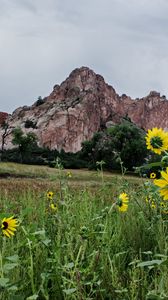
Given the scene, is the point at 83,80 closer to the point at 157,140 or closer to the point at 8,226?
the point at 157,140

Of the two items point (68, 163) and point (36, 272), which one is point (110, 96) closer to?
point (68, 163)

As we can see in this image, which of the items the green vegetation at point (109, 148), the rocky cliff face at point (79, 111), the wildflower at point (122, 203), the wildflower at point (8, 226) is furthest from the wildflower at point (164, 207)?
the rocky cliff face at point (79, 111)

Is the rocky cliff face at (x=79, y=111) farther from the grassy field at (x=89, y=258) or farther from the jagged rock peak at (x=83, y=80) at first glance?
the grassy field at (x=89, y=258)

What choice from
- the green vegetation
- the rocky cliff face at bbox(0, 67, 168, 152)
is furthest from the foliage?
the rocky cliff face at bbox(0, 67, 168, 152)

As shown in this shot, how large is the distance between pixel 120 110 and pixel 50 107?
77.8 ft

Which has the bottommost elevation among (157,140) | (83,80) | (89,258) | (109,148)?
(89,258)

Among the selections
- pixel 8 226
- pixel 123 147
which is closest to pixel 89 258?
pixel 8 226

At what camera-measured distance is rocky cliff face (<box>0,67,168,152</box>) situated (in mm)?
124750

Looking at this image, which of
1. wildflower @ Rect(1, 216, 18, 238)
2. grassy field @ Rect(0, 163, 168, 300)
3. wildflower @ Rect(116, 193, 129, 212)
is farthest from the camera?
wildflower @ Rect(116, 193, 129, 212)

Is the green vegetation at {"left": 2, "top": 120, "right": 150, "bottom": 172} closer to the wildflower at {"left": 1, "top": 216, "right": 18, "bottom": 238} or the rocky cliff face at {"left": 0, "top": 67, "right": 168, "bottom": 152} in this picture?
the rocky cliff face at {"left": 0, "top": 67, "right": 168, "bottom": 152}

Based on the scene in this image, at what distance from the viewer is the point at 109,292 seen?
100 inches

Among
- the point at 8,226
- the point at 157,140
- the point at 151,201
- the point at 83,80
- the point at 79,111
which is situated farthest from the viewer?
the point at 83,80

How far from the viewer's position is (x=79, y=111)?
419 ft

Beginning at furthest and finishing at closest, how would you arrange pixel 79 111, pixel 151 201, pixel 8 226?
pixel 79 111 < pixel 151 201 < pixel 8 226
